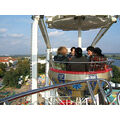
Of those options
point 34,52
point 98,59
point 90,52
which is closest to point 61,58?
point 90,52

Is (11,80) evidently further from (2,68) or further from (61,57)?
(61,57)

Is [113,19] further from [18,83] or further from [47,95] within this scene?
[18,83]

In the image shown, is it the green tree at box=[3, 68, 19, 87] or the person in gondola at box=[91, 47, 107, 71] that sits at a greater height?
the person in gondola at box=[91, 47, 107, 71]

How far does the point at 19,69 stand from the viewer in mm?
40656

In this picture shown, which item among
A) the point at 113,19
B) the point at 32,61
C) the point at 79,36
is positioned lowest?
the point at 32,61

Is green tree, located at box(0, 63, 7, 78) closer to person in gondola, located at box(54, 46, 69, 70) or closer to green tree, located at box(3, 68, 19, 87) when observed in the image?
green tree, located at box(3, 68, 19, 87)

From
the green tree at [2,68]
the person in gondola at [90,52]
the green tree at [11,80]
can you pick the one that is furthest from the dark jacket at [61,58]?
the green tree at [2,68]

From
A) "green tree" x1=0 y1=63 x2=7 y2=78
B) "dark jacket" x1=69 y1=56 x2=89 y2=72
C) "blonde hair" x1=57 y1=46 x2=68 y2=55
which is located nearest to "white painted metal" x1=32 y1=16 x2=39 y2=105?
"blonde hair" x1=57 y1=46 x2=68 y2=55

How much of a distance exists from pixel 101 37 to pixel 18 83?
33.1 m

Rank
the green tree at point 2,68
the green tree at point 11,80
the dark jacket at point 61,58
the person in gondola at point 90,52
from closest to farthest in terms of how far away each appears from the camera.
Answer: the person in gondola at point 90,52
the dark jacket at point 61,58
the green tree at point 11,80
the green tree at point 2,68

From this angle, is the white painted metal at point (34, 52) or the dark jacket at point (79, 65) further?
the white painted metal at point (34, 52)

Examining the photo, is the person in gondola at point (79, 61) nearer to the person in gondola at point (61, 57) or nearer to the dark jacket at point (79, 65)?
the dark jacket at point (79, 65)
